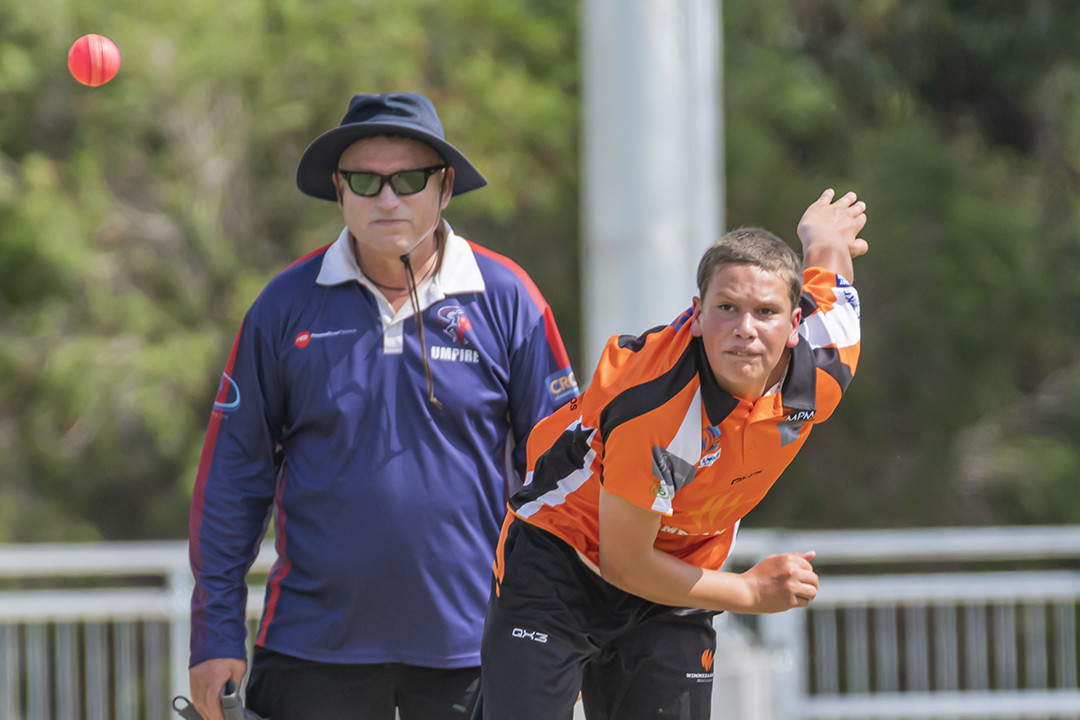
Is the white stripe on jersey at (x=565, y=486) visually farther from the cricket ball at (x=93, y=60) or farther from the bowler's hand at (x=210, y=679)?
the cricket ball at (x=93, y=60)

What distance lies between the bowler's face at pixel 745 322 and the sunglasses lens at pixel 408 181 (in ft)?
2.99

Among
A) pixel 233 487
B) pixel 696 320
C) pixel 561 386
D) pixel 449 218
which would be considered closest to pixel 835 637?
pixel 561 386

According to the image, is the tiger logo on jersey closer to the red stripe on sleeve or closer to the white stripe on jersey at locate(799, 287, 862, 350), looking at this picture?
the red stripe on sleeve

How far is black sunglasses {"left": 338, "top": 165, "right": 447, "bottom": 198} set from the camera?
3051 millimetres

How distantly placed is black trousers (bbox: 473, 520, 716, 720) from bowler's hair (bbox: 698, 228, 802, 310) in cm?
68

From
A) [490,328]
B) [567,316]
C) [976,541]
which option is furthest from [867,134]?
[490,328]

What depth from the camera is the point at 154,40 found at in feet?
33.8

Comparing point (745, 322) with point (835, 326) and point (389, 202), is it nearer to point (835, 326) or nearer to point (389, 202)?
point (835, 326)

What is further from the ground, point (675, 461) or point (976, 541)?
point (675, 461)

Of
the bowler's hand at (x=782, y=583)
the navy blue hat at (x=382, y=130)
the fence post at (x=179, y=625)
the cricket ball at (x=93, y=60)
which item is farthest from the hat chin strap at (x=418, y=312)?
the fence post at (x=179, y=625)

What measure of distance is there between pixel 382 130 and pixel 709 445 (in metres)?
1.15

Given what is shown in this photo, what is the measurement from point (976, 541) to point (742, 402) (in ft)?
14.7

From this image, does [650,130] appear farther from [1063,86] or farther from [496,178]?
[1063,86]

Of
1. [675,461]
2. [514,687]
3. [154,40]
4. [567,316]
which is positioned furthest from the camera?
[567,316]
